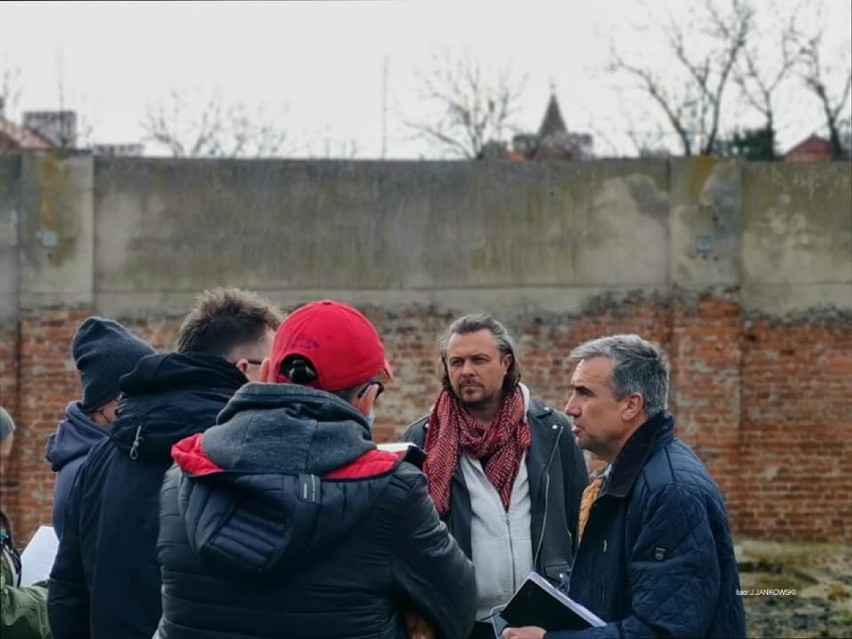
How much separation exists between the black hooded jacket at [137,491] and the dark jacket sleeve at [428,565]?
2.82 ft

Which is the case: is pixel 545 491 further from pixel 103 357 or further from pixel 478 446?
pixel 103 357

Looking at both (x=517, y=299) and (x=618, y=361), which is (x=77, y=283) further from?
(x=618, y=361)

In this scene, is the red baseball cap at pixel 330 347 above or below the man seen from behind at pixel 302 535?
above

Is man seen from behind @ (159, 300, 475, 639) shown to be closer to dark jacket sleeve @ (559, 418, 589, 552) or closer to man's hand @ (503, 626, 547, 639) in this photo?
man's hand @ (503, 626, 547, 639)

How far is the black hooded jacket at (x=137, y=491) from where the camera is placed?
3332mm

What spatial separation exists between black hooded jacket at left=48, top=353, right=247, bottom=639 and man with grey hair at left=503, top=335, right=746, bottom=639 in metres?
0.95

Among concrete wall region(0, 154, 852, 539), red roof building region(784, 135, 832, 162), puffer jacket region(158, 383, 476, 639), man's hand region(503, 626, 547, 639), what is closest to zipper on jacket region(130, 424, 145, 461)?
puffer jacket region(158, 383, 476, 639)

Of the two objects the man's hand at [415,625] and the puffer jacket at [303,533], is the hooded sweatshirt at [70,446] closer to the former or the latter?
the puffer jacket at [303,533]

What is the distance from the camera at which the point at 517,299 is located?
1062 centimetres

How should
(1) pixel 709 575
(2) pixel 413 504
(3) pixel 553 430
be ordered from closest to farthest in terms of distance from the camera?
(2) pixel 413 504
(1) pixel 709 575
(3) pixel 553 430

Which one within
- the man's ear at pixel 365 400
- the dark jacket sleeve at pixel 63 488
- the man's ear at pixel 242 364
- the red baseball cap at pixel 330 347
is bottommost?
the dark jacket sleeve at pixel 63 488

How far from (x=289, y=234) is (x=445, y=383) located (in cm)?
586

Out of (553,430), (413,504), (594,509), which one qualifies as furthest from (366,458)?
(553,430)

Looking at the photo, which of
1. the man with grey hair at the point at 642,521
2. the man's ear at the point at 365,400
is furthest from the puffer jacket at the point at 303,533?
the man with grey hair at the point at 642,521
